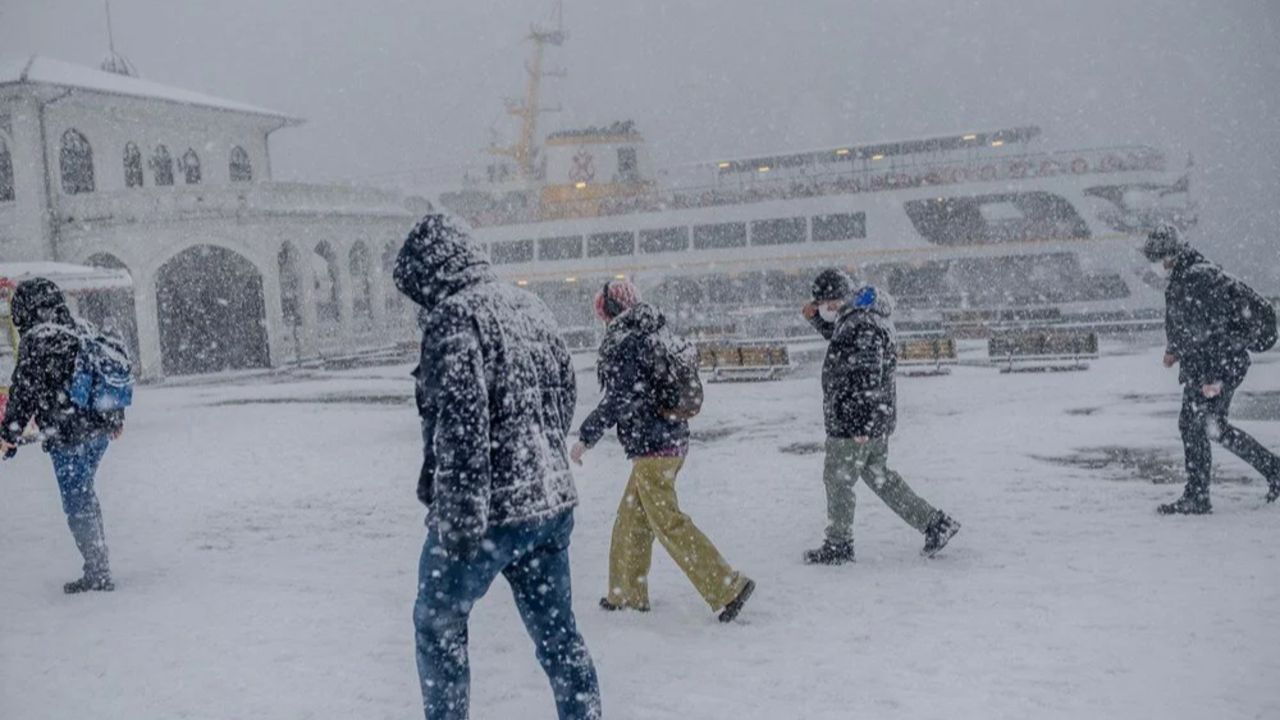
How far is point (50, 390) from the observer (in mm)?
5645

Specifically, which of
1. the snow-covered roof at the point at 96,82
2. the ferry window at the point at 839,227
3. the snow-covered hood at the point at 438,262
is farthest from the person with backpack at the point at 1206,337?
the ferry window at the point at 839,227

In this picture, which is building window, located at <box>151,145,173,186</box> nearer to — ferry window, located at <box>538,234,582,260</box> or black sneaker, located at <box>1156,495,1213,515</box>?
ferry window, located at <box>538,234,582,260</box>

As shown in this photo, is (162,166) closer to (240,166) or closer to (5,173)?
(240,166)

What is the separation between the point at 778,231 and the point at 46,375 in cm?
3188

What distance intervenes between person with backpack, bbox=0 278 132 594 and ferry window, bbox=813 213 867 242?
30.7m

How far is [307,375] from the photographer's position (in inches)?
979

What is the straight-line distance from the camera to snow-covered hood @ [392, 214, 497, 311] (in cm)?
303

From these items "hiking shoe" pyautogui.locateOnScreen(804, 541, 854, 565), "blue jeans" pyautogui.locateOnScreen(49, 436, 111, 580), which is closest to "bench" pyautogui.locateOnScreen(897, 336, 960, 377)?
"hiking shoe" pyautogui.locateOnScreen(804, 541, 854, 565)

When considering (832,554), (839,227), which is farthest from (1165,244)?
(839,227)

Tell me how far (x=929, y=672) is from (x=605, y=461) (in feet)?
21.2

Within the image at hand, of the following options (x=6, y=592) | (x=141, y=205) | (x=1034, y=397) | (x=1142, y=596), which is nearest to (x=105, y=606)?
(x=6, y=592)

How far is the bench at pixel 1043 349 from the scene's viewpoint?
18.0 metres

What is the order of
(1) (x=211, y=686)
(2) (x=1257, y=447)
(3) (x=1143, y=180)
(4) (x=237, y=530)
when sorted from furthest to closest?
(3) (x=1143, y=180), (4) (x=237, y=530), (2) (x=1257, y=447), (1) (x=211, y=686)

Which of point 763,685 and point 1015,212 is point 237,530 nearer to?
point 763,685
